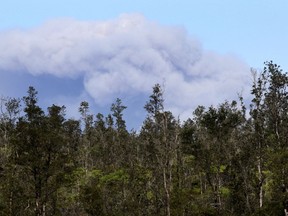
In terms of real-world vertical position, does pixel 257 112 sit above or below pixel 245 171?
above

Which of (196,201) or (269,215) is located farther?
(196,201)

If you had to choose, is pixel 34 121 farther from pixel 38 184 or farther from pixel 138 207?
pixel 138 207

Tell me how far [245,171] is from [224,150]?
423 centimetres

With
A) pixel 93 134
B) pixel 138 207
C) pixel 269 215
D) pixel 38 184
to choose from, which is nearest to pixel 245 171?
pixel 269 215

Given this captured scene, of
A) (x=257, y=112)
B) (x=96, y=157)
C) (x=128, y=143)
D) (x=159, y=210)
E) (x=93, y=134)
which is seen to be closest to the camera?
(x=257, y=112)

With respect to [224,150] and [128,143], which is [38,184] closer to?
[224,150]

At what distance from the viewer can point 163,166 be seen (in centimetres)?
3806

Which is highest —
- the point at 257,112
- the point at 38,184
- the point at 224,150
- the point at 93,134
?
the point at 93,134

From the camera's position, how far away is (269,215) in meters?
35.3

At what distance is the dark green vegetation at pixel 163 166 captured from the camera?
34.8 meters

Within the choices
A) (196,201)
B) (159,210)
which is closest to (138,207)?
(159,210)

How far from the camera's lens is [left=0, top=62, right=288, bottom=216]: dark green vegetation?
3478cm

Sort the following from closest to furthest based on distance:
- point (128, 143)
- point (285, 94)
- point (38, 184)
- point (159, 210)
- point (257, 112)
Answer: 1. point (38, 184)
2. point (285, 94)
3. point (257, 112)
4. point (159, 210)
5. point (128, 143)

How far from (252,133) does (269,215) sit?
36.4 ft
